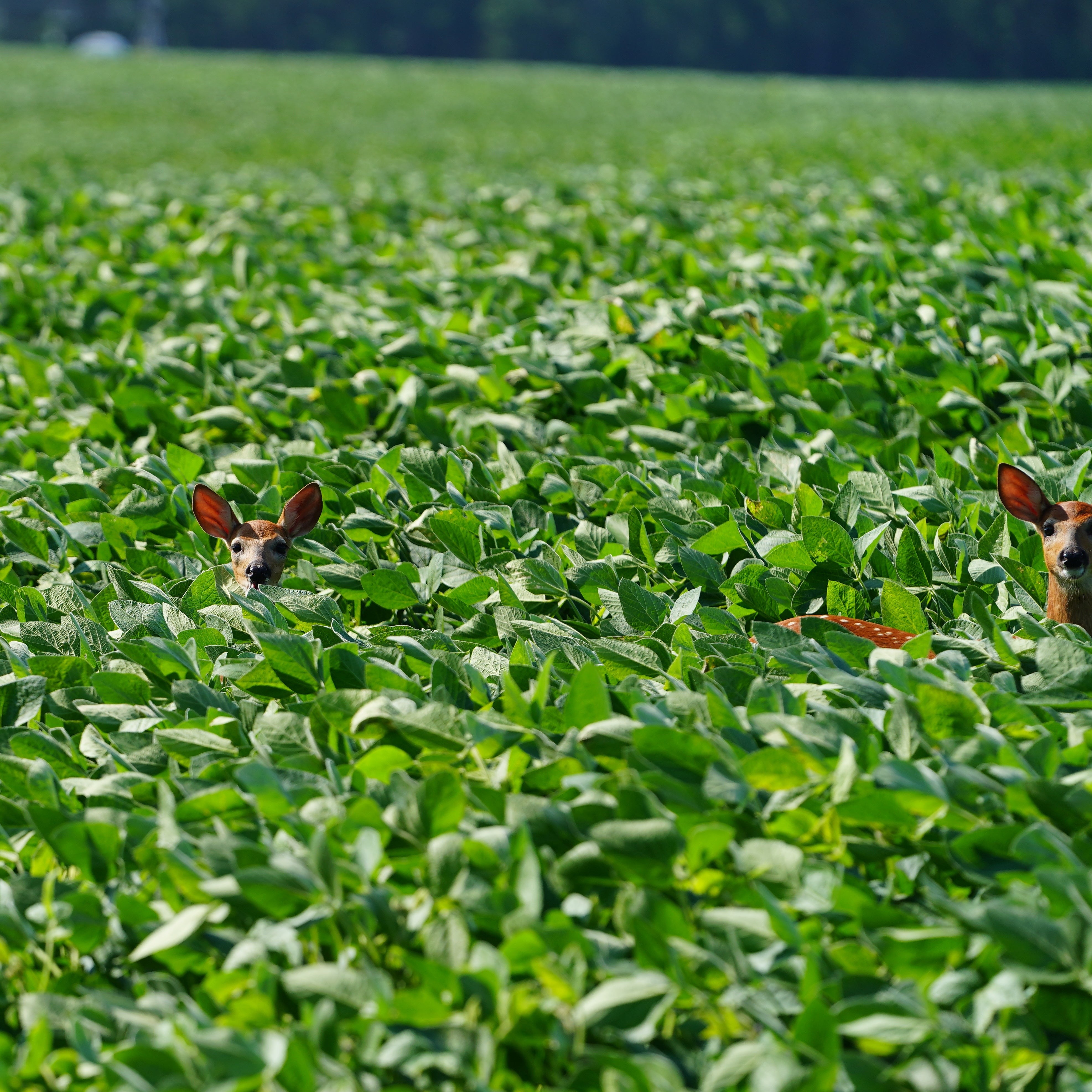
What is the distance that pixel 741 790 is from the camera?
2107 mm

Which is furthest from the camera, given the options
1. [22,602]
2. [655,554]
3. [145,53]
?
[145,53]

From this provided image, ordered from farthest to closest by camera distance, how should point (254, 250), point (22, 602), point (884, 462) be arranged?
point (254, 250)
point (884, 462)
point (22, 602)

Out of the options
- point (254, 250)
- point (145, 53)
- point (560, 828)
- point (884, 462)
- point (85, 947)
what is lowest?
point (85, 947)

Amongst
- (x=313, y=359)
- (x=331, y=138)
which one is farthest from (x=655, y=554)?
(x=331, y=138)

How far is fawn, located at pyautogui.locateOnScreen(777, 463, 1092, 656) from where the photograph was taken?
116 inches

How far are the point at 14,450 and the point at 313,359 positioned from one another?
1.28 m

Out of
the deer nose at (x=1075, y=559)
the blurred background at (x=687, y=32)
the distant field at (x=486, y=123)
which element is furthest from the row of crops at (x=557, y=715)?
the blurred background at (x=687, y=32)

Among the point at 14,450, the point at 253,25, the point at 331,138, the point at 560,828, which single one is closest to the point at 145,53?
the point at 253,25

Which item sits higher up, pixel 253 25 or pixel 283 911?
pixel 253 25

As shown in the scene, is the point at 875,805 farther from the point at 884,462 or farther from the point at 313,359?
the point at 313,359

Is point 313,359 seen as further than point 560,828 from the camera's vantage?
Yes

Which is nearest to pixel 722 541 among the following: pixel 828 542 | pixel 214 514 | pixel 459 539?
pixel 828 542

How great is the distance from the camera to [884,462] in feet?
13.8

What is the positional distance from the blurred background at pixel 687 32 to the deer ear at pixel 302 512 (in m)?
72.3
